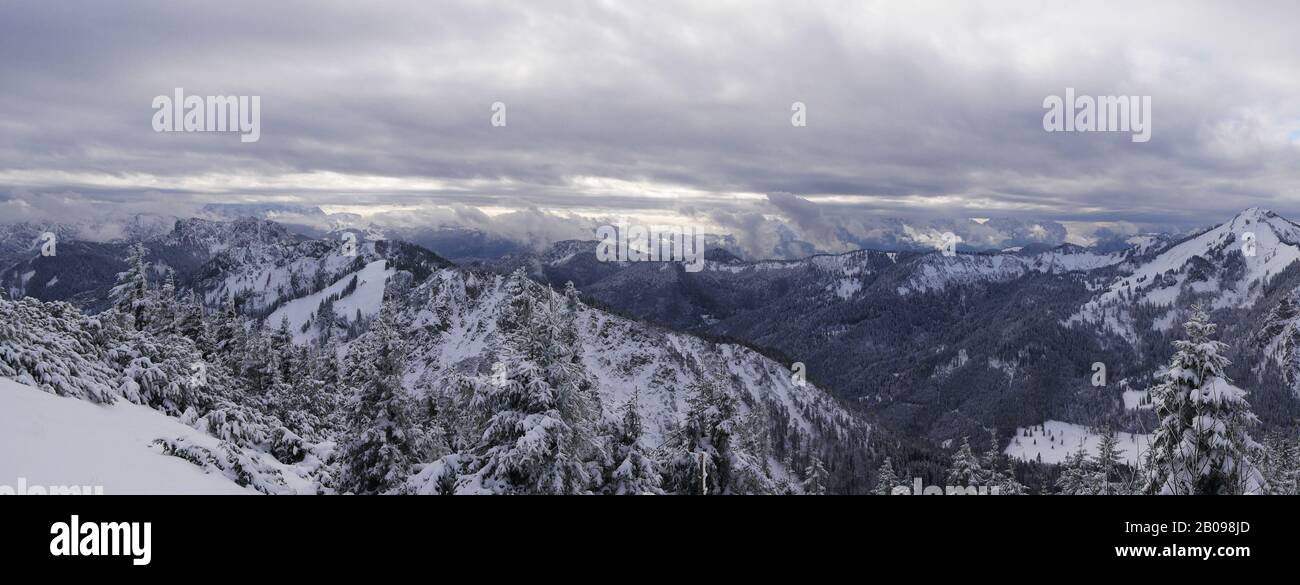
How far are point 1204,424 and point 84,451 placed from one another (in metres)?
30.8

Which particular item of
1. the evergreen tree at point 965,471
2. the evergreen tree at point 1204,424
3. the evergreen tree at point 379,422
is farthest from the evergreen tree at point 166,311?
the evergreen tree at point 1204,424

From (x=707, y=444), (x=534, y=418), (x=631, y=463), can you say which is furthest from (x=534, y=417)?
(x=707, y=444)

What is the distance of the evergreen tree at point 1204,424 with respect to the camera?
15.9m

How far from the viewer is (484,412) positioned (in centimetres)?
1825

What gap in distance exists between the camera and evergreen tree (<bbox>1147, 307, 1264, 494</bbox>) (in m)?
15.9

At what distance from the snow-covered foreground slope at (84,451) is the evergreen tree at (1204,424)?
90.8 ft

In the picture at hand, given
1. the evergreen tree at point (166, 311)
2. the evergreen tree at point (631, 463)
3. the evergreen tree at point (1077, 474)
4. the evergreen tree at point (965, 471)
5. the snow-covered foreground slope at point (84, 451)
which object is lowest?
the evergreen tree at point (1077, 474)

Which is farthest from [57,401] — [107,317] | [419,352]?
[419,352]

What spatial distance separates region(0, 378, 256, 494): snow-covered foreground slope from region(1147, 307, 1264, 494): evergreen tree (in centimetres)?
2767

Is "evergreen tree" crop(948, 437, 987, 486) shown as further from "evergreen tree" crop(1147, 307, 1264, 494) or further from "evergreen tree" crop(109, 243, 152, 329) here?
"evergreen tree" crop(109, 243, 152, 329)

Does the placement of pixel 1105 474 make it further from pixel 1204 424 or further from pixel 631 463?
pixel 631 463
